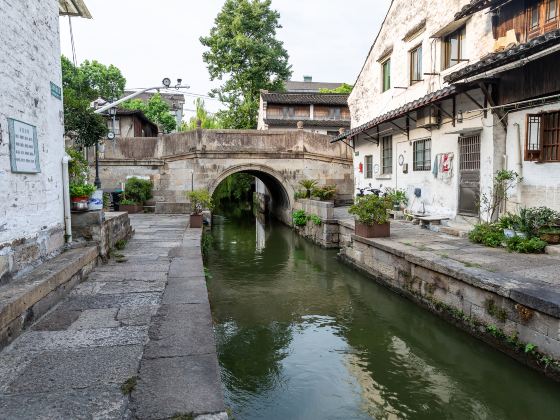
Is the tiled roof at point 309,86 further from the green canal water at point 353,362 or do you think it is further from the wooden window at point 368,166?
the green canal water at point 353,362

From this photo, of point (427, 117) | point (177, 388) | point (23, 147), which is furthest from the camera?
point (427, 117)

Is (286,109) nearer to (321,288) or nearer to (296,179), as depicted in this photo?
(296,179)

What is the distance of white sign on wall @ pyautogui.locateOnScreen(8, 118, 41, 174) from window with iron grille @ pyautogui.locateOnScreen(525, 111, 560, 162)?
7375 millimetres

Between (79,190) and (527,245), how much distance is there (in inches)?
264

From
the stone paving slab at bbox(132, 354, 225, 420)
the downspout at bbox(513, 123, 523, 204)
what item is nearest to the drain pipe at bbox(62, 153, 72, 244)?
the stone paving slab at bbox(132, 354, 225, 420)

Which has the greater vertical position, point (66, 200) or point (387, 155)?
point (387, 155)

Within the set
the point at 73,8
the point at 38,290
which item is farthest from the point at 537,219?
the point at 73,8

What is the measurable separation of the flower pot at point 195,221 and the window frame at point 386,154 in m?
5.84

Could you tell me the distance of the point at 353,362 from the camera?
4977 mm

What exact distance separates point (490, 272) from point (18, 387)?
199 inches

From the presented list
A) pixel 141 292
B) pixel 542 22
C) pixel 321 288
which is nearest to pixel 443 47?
pixel 542 22

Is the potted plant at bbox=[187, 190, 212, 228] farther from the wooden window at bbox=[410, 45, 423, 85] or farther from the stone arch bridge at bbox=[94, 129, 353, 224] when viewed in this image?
the wooden window at bbox=[410, 45, 423, 85]

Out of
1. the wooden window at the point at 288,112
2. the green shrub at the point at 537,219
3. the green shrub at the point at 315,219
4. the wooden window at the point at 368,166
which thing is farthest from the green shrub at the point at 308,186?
the wooden window at the point at 288,112

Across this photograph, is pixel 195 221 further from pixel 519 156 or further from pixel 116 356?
pixel 116 356
